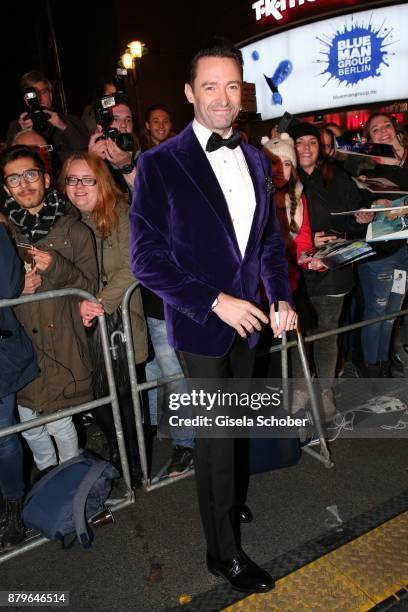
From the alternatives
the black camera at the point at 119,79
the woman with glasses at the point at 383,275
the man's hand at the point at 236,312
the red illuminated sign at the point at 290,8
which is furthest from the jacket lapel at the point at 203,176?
the red illuminated sign at the point at 290,8

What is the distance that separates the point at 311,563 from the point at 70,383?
5.37ft

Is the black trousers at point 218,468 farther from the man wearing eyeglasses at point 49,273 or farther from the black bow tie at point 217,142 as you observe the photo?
the man wearing eyeglasses at point 49,273

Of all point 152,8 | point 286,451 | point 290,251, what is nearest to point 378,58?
point 152,8

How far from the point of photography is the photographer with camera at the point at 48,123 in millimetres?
4062

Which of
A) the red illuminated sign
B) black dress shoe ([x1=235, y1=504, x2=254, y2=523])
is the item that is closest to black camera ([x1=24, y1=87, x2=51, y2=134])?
A: black dress shoe ([x1=235, y1=504, x2=254, y2=523])

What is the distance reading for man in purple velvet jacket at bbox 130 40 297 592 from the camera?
1.84m

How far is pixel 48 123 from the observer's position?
418cm

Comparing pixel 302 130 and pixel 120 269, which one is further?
pixel 302 130

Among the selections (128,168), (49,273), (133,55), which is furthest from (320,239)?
(133,55)

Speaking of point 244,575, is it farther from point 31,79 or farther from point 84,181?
point 31,79

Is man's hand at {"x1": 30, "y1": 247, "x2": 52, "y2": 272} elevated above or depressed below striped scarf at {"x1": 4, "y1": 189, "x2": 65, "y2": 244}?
below

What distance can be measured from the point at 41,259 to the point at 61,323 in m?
0.39

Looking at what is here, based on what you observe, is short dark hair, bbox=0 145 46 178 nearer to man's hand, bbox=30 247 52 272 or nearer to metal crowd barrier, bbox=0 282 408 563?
man's hand, bbox=30 247 52 272

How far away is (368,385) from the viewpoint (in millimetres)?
4223
